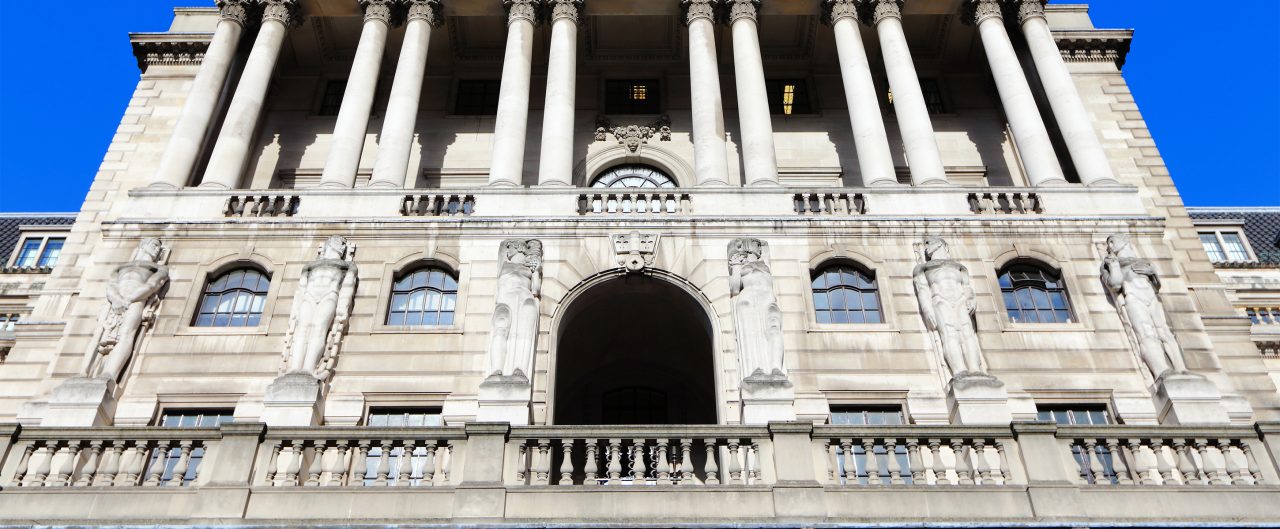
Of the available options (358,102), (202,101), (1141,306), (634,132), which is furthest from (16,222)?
(1141,306)

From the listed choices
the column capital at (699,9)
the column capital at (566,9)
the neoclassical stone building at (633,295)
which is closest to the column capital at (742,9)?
the neoclassical stone building at (633,295)

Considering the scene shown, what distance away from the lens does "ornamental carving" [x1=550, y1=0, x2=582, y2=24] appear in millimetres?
32719

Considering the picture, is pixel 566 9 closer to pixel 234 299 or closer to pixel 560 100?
pixel 560 100

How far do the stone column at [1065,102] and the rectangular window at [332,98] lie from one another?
77.4 feet

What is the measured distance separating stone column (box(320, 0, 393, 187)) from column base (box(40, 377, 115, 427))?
8.20 meters

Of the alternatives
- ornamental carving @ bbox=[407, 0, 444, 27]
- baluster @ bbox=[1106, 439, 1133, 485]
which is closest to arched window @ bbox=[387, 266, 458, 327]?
ornamental carving @ bbox=[407, 0, 444, 27]

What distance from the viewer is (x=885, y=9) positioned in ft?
107

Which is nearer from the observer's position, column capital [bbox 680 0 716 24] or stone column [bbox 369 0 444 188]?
stone column [bbox 369 0 444 188]

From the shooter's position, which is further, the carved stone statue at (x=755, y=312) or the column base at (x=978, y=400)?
the carved stone statue at (x=755, y=312)

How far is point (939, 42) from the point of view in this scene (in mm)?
35781

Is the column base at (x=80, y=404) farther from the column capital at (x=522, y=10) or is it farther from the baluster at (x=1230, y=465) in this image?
the baluster at (x=1230, y=465)

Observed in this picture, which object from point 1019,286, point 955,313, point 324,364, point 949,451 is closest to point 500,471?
point 324,364

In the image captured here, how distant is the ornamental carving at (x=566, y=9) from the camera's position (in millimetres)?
32719

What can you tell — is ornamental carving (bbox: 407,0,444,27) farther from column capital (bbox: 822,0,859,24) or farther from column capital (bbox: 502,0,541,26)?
column capital (bbox: 822,0,859,24)
